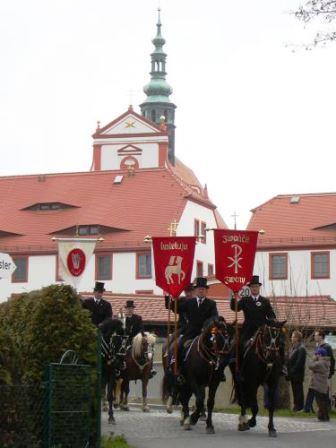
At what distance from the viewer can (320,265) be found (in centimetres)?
9381

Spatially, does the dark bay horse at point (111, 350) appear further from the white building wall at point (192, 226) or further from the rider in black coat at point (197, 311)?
the white building wall at point (192, 226)

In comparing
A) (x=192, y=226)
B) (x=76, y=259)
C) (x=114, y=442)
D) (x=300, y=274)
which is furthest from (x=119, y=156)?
(x=114, y=442)

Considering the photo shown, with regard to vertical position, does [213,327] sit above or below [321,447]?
above

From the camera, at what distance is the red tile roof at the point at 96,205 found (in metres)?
96.9

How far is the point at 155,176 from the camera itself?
101 metres

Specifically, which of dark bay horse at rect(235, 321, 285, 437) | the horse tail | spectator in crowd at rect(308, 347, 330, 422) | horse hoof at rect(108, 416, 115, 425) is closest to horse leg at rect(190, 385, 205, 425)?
dark bay horse at rect(235, 321, 285, 437)

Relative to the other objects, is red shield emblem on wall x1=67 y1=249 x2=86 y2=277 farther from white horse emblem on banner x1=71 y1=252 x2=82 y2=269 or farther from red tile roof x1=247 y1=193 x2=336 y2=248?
red tile roof x1=247 y1=193 x2=336 y2=248

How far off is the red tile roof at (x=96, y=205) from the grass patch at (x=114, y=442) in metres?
77.1

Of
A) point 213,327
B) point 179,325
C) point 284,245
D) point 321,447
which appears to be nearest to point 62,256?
point 179,325

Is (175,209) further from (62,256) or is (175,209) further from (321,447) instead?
Result: (321,447)

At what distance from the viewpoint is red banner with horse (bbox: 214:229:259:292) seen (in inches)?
933

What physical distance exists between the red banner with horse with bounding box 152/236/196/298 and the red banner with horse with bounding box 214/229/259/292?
1.64 ft

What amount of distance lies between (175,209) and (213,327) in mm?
76448

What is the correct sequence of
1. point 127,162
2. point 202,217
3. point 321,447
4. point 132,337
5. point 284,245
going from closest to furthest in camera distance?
point 321,447, point 132,337, point 284,245, point 202,217, point 127,162
